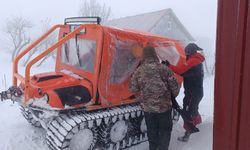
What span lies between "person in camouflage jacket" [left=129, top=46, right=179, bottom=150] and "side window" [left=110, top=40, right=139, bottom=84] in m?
0.95

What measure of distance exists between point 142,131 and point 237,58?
4997 millimetres

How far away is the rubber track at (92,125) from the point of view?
15.8ft

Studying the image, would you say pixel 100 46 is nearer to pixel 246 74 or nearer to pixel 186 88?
pixel 186 88

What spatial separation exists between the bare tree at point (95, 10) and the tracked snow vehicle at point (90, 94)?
96.3 feet

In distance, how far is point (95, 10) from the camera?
35531 millimetres

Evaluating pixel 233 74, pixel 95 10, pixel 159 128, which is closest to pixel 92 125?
pixel 159 128

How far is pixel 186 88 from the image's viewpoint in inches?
223

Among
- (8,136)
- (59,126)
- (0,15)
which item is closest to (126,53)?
(59,126)

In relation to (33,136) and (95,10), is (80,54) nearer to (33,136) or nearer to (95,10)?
(33,136)

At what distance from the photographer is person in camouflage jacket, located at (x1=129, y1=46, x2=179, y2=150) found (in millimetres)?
4254

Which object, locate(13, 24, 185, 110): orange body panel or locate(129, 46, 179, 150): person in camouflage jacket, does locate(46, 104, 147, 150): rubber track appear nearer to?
locate(13, 24, 185, 110): orange body panel

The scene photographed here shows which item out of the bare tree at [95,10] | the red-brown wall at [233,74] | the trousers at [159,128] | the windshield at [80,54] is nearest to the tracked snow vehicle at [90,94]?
the windshield at [80,54]

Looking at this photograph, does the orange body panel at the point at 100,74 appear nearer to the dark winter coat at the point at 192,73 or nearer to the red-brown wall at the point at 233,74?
the dark winter coat at the point at 192,73

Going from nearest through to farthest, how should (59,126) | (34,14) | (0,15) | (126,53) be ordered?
(59,126), (126,53), (0,15), (34,14)
